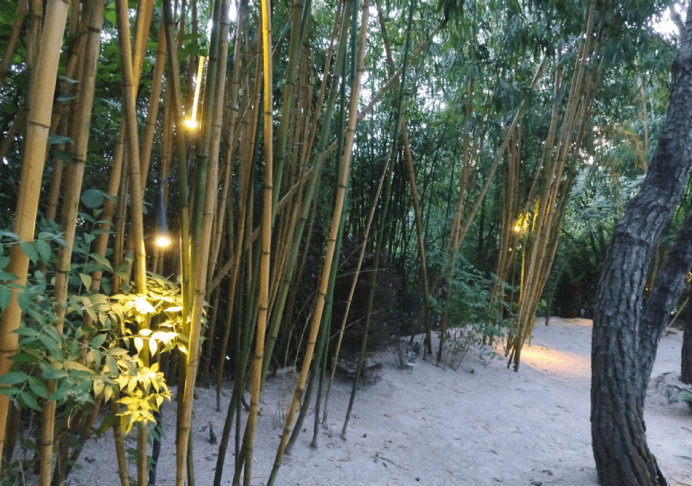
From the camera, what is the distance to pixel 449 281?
11.5 feet

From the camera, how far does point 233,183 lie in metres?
2.54

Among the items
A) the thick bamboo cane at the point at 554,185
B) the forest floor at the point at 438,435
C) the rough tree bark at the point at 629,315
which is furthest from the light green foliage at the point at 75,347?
the thick bamboo cane at the point at 554,185

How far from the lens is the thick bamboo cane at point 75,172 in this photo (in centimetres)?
78

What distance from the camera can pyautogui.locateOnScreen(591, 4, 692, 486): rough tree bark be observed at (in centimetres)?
175

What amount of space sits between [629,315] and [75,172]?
1853mm

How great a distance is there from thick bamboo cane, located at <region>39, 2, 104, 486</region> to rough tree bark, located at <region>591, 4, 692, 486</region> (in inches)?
69.4

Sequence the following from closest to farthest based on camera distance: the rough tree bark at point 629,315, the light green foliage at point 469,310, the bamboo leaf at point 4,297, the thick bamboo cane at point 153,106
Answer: the bamboo leaf at point 4,297 < the thick bamboo cane at point 153,106 < the rough tree bark at point 629,315 < the light green foliage at point 469,310

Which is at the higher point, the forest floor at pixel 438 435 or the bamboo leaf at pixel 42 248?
the bamboo leaf at pixel 42 248

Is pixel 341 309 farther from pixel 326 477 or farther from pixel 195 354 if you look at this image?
pixel 195 354

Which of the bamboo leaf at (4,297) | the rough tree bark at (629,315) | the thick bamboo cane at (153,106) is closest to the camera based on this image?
the bamboo leaf at (4,297)

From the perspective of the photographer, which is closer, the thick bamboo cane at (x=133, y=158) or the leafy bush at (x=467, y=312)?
the thick bamboo cane at (x=133, y=158)

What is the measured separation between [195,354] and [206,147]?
396 mm

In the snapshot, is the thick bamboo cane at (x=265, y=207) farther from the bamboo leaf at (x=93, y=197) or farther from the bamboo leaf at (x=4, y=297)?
the bamboo leaf at (x=4, y=297)

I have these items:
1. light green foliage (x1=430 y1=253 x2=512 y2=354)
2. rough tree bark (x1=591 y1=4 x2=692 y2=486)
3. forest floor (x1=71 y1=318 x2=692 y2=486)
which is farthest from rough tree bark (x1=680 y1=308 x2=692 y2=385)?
rough tree bark (x1=591 y1=4 x2=692 y2=486)
